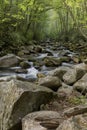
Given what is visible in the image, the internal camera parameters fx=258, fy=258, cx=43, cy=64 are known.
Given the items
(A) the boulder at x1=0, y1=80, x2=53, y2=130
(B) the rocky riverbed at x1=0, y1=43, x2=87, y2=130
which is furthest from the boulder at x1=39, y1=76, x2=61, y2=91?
(A) the boulder at x1=0, y1=80, x2=53, y2=130

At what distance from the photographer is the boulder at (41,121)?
16.8ft

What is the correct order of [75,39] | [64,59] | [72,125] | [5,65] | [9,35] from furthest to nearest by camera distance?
[75,39], [9,35], [64,59], [5,65], [72,125]

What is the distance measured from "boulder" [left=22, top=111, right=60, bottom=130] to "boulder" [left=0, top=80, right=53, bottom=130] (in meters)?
0.27

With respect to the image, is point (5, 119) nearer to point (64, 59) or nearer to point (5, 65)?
point (5, 65)

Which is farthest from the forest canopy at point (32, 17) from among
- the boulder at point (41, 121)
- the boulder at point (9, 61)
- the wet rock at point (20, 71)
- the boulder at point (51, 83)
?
the boulder at point (9, 61)

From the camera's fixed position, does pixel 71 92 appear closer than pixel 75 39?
Yes

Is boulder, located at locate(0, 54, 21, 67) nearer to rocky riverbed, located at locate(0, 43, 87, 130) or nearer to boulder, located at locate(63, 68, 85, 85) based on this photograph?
boulder, located at locate(63, 68, 85, 85)

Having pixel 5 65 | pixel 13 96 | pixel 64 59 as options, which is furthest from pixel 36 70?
pixel 13 96

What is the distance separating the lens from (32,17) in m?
27.0

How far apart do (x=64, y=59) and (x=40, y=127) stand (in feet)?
36.7

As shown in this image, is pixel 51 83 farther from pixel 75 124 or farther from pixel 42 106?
pixel 75 124

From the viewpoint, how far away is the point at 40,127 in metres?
5.12

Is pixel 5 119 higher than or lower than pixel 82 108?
lower

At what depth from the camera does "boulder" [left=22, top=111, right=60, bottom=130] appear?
5133 mm
